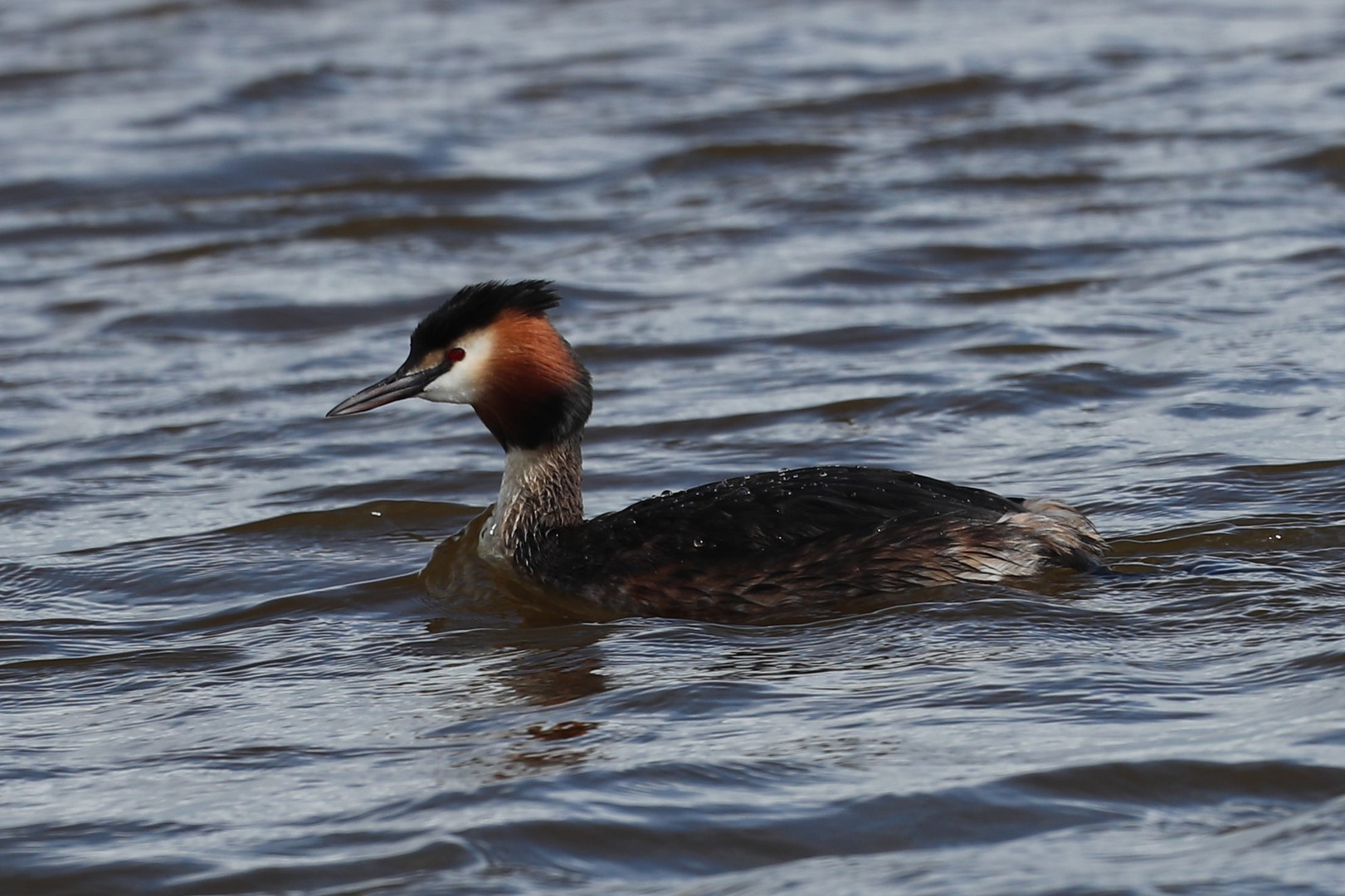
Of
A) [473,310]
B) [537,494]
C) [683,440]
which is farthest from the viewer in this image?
[683,440]

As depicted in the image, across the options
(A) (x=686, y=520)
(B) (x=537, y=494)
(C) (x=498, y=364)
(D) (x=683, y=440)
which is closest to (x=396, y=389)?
(C) (x=498, y=364)

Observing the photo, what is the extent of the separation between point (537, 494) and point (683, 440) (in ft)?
5.44

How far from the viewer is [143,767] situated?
17.3 ft

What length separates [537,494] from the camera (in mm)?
7012

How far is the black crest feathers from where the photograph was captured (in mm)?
6844

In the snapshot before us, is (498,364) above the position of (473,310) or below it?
below

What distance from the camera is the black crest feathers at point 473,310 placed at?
6844 mm

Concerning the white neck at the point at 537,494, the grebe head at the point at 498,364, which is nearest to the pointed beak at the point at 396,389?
the grebe head at the point at 498,364

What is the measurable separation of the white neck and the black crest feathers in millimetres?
454

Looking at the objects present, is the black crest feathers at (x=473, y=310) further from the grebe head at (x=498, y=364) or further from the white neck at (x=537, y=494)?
the white neck at (x=537, y=494)

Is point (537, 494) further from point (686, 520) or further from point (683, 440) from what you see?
point (683, 440)

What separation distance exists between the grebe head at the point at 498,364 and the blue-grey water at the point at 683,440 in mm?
563

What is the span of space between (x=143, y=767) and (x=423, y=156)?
31.1ft

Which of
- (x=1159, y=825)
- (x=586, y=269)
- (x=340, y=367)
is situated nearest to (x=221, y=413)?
(x=340, y=367)
